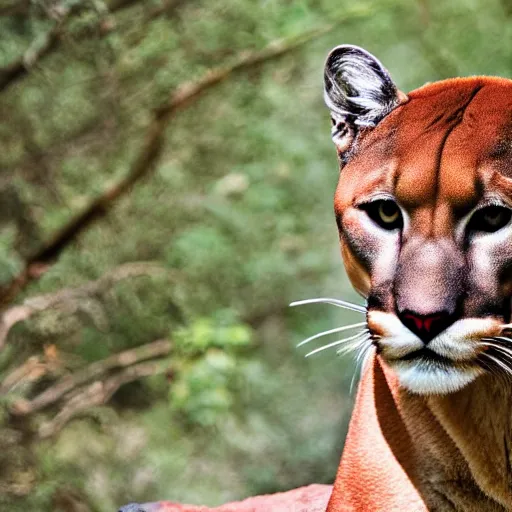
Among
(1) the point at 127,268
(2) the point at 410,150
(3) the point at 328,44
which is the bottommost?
(1) the point at 127,268

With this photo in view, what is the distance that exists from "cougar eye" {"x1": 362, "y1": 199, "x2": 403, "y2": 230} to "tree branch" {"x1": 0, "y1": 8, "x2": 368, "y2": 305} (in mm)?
4215

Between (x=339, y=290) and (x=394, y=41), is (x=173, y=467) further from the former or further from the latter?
(x=394, y=41)

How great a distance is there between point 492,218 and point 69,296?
535cm

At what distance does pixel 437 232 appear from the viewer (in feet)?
8.68

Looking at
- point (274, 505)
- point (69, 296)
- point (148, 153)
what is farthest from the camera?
point (69, 296)

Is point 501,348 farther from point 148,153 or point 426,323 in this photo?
point 148,153

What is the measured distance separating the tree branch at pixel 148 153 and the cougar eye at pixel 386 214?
13.8 ft

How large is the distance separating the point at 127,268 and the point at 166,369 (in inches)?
32.5

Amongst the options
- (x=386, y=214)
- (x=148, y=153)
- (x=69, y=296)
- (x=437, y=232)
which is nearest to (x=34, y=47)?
(x=148, y=153)

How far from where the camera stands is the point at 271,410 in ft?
26.3

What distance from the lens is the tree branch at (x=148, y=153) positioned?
23.0 feet

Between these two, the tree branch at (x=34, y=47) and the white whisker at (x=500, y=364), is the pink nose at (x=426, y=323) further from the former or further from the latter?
the tree branch at (x=34, y=47)

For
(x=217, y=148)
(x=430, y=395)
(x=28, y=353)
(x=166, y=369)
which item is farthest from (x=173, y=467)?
(x=430, y=395)

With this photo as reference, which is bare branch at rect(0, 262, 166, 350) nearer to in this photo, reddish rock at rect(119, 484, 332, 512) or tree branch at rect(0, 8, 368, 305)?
tree branch at rect(0, 8, 368, 305)
